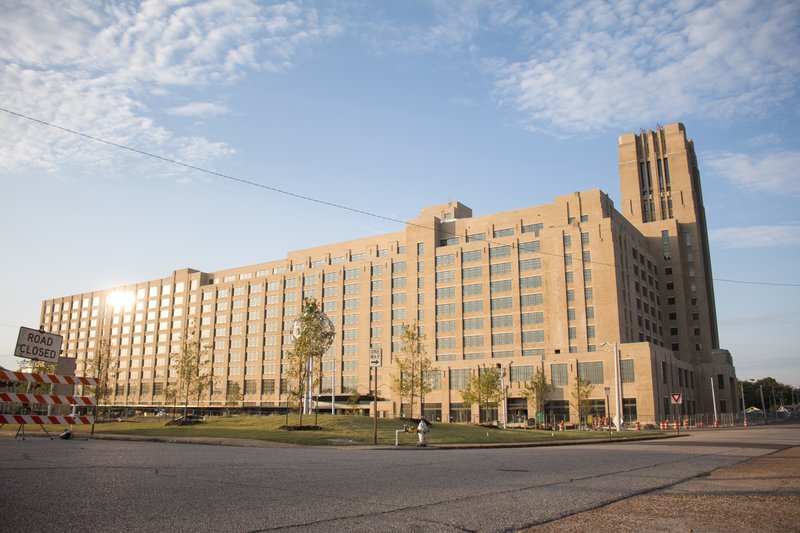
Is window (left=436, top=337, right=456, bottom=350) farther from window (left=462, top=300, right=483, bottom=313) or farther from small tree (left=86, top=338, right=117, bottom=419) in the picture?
small tree (left=86, top=338, right=117, bottom=419)

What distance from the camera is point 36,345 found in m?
13.8

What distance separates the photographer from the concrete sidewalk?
270 inches

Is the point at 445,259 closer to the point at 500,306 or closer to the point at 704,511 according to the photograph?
the point at 500,306

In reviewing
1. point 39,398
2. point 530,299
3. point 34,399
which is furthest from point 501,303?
point 34,399

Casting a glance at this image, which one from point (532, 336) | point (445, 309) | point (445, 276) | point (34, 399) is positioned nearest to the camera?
point (34, 399)

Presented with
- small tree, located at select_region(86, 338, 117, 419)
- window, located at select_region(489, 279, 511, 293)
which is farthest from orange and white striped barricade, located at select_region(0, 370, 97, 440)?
window, located at select_region(489, 279, 511, 293)

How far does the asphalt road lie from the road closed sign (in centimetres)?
226

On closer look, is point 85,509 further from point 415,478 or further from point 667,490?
point 667,490

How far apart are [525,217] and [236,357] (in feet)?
235

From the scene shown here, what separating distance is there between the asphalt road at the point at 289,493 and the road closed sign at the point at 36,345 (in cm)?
226

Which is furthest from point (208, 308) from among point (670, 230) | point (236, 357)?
point (670, 230)

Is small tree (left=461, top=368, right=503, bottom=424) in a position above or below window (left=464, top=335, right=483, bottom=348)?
below

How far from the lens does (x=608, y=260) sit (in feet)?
288

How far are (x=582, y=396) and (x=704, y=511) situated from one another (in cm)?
7098
